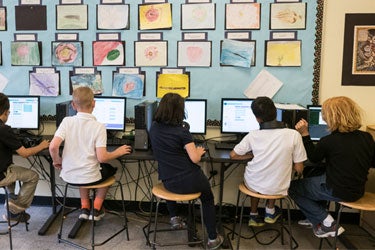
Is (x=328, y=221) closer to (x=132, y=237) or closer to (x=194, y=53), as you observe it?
(x=132, y=237)

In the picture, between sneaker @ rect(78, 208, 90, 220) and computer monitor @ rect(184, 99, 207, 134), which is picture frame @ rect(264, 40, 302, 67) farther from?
sneaker @ rect(78, 208, 90, 220)

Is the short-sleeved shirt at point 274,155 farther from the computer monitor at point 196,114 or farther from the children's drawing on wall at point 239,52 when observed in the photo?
the children's drawing on wall at point 239,52

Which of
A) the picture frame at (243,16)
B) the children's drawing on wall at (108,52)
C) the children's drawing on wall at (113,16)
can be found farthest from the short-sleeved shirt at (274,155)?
the children's drawing on wall at (113,16)

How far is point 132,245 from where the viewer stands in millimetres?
2586

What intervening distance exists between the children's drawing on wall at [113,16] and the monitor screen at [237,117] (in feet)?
3.75

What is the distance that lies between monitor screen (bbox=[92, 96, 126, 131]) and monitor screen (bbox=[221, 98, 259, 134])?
888 mm

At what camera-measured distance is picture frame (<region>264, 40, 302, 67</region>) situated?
2926 millimetres

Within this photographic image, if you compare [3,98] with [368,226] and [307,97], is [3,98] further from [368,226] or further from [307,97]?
[368,226]

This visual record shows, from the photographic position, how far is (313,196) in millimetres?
2453

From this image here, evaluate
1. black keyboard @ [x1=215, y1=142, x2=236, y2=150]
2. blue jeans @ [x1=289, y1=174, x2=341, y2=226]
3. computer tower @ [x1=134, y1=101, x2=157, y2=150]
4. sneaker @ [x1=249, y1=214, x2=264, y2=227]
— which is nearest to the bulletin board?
black keyboard @ [x1=215, y1=142, x2=236, y2=150]

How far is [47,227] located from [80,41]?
165cm

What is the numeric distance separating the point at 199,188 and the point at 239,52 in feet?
4.35

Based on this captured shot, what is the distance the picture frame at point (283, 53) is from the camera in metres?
2.93

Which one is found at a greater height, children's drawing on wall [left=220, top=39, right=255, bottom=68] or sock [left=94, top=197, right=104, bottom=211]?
children's drawing on wall [left=220, top=39, right=255, bottom=68]
